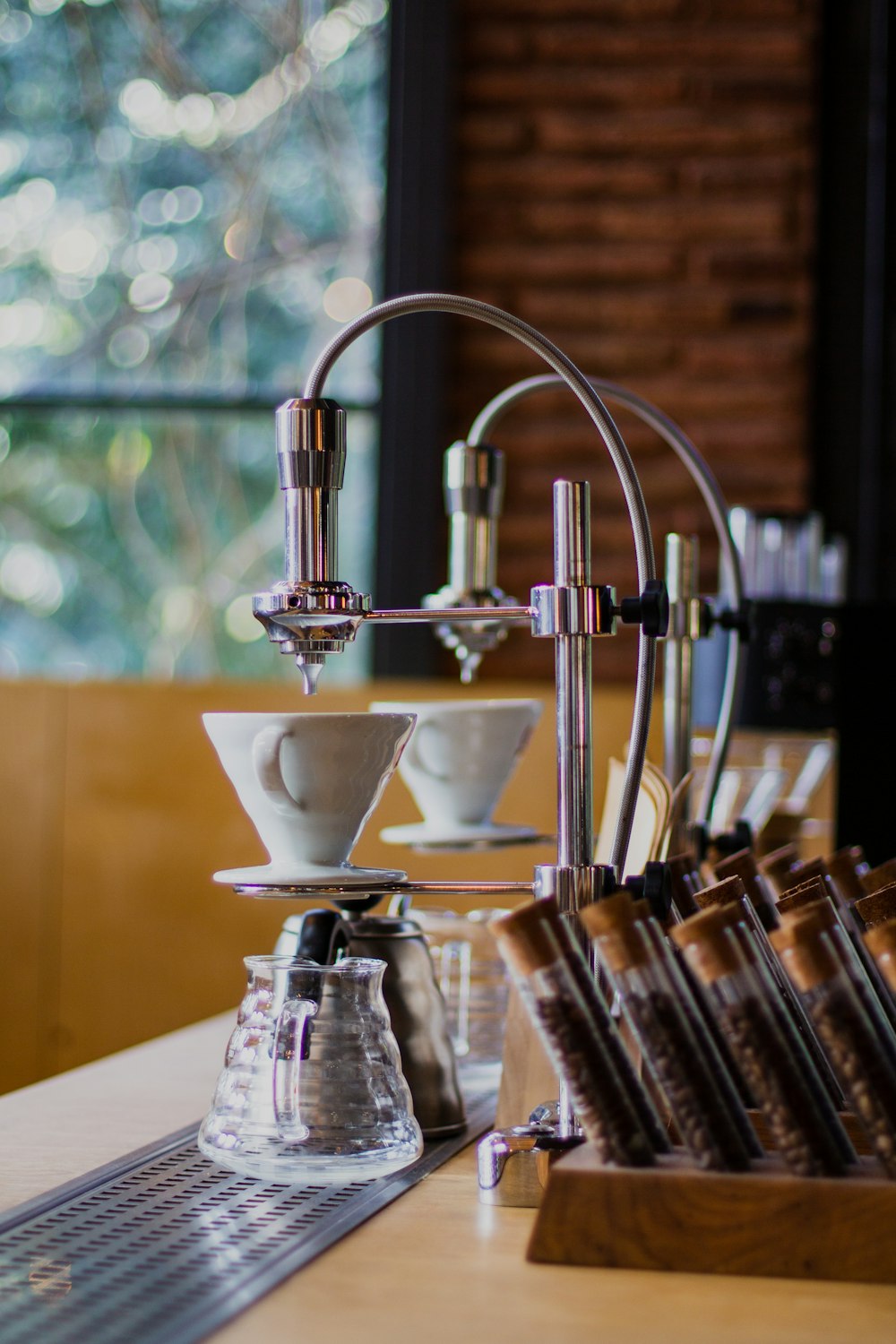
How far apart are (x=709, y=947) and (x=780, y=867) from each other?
15.5 inches

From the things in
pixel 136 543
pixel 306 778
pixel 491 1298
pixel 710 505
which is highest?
pixel 136 543

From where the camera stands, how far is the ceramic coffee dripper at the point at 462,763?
121 cm

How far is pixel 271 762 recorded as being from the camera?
2.87 ft

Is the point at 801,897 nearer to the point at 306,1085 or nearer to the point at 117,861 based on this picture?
the point at 306,1085

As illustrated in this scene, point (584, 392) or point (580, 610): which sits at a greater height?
point (584, 392)

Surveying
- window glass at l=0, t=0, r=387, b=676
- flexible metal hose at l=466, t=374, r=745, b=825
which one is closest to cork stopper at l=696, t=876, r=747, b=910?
flexible metal hose at l=466, t=374, r=745, b=825

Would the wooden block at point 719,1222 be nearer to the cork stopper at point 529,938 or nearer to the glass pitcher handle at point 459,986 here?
the cork stopper at point 529,938

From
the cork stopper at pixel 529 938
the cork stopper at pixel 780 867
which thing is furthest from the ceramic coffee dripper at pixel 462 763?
the cork stopper at pixel 529 938

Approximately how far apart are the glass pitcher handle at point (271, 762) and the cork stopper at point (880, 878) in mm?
380

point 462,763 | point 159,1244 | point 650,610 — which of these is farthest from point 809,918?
point 462,763

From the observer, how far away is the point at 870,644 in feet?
6.62

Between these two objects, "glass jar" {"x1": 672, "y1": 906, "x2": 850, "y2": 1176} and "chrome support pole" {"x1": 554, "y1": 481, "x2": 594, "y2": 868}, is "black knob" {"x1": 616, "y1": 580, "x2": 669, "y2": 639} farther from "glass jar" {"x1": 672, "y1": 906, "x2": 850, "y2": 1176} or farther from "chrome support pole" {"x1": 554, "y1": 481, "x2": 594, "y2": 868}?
"glass jar" {"x1": 672, "y1": 906, "x2": 850, "y2": 1176}

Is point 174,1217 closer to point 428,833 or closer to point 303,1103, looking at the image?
point 303,1103

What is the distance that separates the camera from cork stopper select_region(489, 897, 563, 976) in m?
0.77
